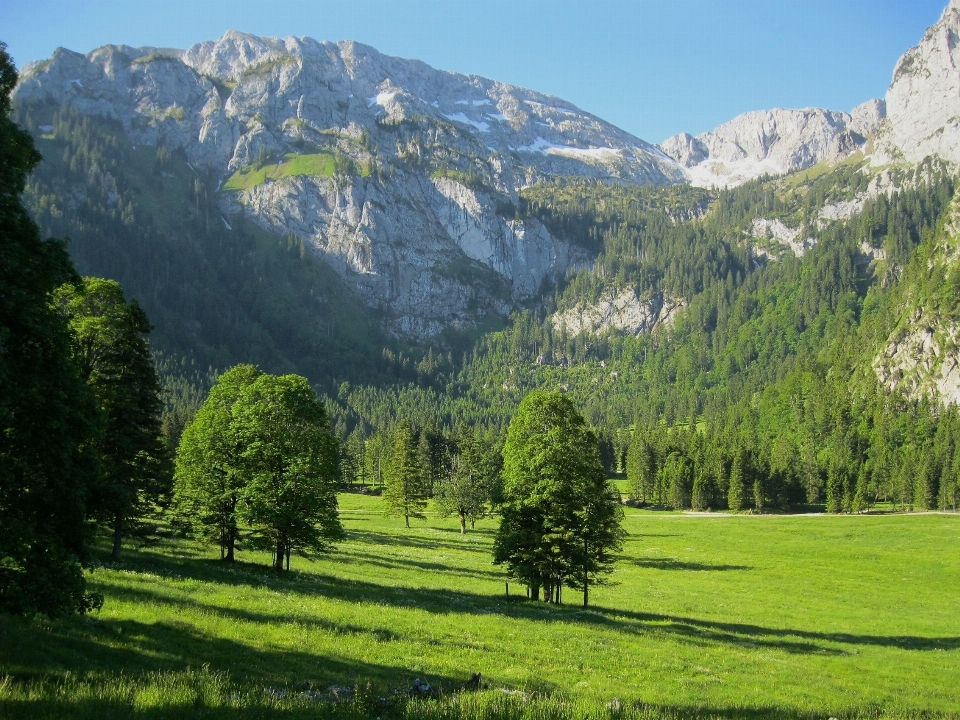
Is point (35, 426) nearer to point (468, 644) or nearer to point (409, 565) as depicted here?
point (468, 644)

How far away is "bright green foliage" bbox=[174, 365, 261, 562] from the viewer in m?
34.1

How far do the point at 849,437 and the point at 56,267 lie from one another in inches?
7310

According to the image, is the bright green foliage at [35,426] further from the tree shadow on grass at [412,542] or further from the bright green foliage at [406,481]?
the bright green foliage at [406,481]

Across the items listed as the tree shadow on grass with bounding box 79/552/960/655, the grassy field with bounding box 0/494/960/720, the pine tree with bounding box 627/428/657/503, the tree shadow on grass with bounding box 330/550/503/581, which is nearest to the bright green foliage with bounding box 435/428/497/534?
the grassy field with bounding box 0/494/960/720

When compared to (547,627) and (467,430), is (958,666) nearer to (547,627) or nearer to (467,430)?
(547,627)

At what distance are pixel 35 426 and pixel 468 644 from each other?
1585 cm

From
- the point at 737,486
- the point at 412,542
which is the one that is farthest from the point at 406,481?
the point at 737,486

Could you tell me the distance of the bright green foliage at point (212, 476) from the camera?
3406 centimetres

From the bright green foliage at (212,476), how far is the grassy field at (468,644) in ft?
7.30

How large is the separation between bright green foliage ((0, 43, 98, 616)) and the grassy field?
1706 millimetres

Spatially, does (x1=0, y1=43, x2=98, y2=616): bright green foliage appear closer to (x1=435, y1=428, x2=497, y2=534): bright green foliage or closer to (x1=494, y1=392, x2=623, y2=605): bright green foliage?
(x1=494, y1=392, x2=623, y2=605): bright green foliage

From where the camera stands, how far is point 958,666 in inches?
1142

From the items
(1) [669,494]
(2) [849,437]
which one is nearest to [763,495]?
(1) [669,494]

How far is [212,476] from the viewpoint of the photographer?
34.5m
